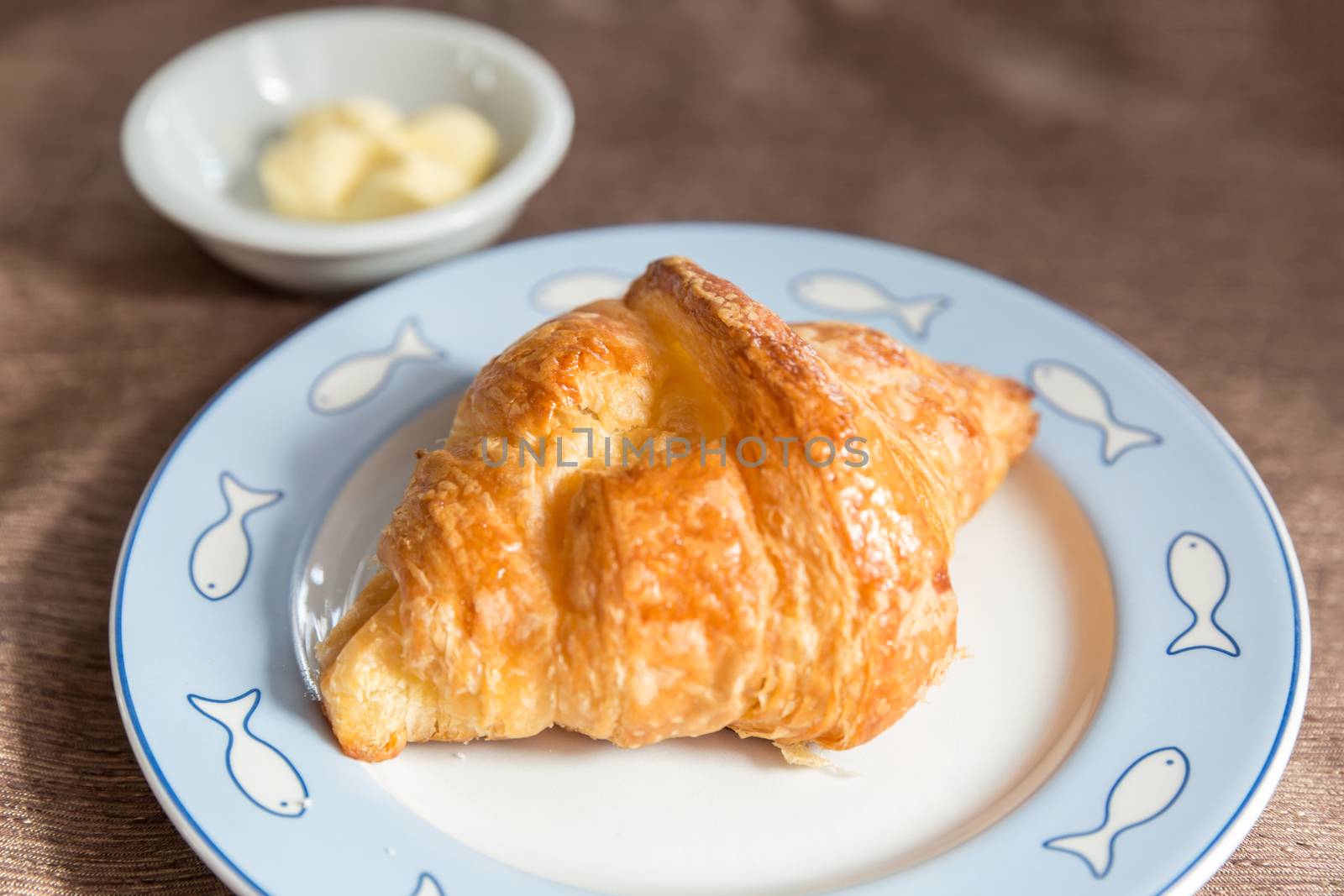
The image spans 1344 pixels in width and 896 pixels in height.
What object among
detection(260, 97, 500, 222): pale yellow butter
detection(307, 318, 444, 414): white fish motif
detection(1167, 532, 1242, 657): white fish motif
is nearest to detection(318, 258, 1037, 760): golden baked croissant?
detection(1167, 532, 1242, 657): white fish motif

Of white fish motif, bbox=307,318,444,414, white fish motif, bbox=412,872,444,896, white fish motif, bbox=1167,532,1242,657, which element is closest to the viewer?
white fish motif, bbox=412,872,444,896

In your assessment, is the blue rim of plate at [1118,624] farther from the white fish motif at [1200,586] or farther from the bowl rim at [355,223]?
the bowl rim at [355,223]

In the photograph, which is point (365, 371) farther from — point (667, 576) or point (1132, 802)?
point (1132, 802)

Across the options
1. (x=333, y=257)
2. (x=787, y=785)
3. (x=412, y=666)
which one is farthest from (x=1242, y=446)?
(x=333, y=257)

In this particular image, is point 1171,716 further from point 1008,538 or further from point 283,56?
point 283,56

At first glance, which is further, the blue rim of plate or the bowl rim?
the bowl rim

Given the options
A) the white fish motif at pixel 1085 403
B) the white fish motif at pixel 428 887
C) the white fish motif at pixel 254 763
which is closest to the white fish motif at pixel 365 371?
the white fish motif at pixel 254 763

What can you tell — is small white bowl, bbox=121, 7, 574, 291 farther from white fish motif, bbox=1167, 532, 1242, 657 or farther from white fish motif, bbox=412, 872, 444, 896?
white fish motif, bbox=1167, 532, 1242, 657
